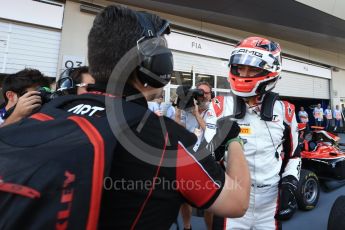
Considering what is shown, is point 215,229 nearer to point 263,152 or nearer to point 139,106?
point 263,152

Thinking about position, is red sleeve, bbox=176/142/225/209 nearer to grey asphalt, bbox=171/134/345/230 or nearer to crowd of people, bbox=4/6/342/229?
crowd of people, bbox=4/6/342/229

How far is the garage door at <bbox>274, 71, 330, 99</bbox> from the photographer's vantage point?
12.4 m

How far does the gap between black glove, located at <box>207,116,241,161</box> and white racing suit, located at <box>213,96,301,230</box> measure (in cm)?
44

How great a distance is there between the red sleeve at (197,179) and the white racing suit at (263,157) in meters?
0.98

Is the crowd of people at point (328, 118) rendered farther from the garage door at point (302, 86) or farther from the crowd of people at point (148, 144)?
the crowd of people at point (148, 144)

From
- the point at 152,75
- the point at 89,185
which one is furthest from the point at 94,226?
the point at 152,75

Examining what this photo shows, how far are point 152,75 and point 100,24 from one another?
0.21m

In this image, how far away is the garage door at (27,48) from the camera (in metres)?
6.03

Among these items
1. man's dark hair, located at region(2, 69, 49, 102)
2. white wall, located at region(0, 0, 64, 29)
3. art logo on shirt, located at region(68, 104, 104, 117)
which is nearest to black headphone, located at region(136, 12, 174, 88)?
art logo on shirt, located at region(68, 104, 104, 117)

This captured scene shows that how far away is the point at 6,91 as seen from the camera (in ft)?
6.54

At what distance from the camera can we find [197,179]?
0.74 metres

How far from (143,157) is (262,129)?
116cm

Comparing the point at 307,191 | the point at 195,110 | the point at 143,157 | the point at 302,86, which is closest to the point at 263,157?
the point at 143,157

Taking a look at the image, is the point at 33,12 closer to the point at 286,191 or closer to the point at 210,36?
the point at 210,36
